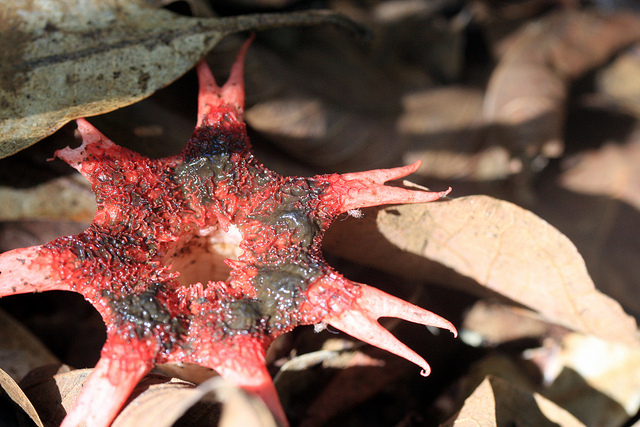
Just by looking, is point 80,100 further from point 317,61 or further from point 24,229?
point 317,61

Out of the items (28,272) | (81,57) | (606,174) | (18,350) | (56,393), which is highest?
(81,57)

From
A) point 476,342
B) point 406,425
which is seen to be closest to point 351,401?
point 406,425

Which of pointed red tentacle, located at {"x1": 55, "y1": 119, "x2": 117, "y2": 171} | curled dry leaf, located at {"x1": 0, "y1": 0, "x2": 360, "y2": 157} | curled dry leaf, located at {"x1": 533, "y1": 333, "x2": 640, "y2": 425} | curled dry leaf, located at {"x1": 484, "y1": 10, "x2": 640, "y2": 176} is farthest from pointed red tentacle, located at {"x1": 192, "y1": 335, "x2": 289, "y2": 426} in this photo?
curled dry leaf, located at {"x1": 484, "y1": 10, "x2": 640, "y2": 176}

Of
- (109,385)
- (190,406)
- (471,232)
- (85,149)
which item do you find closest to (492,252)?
(471,232)

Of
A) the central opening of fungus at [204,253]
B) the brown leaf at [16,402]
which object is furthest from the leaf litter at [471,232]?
the central opening of fungus at [204,253]

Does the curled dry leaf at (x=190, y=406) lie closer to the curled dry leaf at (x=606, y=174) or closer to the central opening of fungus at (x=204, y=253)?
the central opening of fungus at (x=204, y=253)

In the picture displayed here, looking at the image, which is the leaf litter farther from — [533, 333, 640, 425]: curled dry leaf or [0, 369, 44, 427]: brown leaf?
[0, 369, 44, 427]: brown leaf

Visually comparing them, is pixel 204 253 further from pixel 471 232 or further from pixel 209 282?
pixel 471 232
